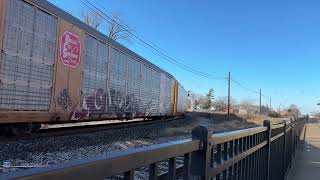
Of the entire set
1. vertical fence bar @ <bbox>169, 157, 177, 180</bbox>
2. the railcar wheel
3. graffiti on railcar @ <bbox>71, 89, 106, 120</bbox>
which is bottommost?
the railcar wheel

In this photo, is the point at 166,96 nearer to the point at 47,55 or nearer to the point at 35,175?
the point at 47,55

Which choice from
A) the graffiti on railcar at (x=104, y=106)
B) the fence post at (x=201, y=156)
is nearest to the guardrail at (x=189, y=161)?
the fence post at (x=201, y=156)

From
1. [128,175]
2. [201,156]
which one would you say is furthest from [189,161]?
[128,175]

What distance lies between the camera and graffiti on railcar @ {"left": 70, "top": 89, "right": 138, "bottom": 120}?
16.1 meters

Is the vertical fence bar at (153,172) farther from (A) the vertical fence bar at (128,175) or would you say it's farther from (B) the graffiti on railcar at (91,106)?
(B) the graffiti on railcar at (91,106)

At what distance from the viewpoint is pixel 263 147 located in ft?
22.7

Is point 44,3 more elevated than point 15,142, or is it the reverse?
point 44,3

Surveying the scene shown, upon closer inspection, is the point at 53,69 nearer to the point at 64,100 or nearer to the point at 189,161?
the point at 64,100

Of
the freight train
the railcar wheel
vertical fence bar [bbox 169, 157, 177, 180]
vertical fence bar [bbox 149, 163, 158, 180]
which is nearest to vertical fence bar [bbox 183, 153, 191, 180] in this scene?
vertical fence bar [bbox 169, 157, 177, 180]

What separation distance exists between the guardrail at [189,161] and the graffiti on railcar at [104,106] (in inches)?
391

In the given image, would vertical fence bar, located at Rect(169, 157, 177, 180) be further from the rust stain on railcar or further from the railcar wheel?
the rust stain on railcar

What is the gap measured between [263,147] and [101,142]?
1021 cm

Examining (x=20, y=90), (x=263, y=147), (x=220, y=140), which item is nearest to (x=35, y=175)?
(x=220, y=140)

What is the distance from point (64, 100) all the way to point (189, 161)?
446 inches
